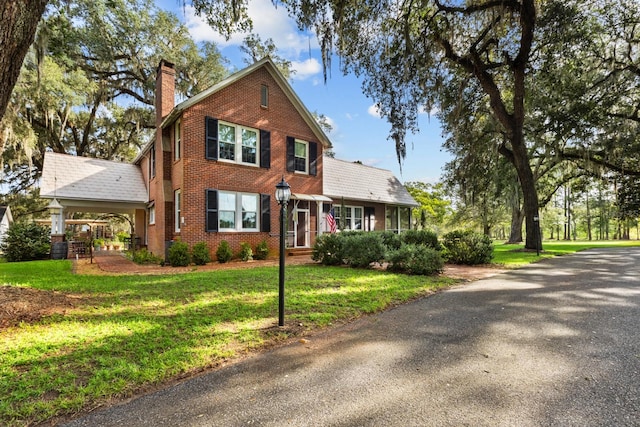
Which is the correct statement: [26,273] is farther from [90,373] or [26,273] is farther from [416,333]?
[416,333]

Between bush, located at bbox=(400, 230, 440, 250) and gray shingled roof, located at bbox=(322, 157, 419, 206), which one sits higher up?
gray shingled roof, located at bbox=(322, 157, 419, 206)

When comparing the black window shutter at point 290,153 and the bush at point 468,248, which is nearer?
the bush at point 468,248

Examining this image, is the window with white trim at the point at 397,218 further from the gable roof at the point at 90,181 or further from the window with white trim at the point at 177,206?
the gable roof at the point at 90,181

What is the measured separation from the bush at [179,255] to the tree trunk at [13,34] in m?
7.37

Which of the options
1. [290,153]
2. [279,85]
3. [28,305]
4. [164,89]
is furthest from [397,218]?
[28,305]

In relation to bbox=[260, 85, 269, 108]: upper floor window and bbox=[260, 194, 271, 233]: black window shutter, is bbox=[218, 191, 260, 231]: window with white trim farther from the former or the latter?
bbox=[260, 85, 269, 108]: upper floor window

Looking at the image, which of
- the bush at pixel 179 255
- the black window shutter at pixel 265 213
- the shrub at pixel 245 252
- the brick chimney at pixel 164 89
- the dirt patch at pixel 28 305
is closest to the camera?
the dirt patch at pixel 28 305

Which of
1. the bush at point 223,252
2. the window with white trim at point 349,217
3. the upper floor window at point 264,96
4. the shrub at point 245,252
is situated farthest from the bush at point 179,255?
the window with white trim at point 349,217

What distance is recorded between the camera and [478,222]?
39.4 meters

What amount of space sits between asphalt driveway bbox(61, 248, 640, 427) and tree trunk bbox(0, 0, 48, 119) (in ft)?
11.9

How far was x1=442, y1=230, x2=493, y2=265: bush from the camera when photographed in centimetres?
1032

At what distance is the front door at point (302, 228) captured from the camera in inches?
568

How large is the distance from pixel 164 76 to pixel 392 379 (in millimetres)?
13839

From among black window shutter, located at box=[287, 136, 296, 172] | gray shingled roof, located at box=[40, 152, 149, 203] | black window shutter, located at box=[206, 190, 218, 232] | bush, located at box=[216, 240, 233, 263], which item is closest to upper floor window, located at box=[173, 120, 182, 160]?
black window shutter, located at box=[206, 190, 218, 232]
